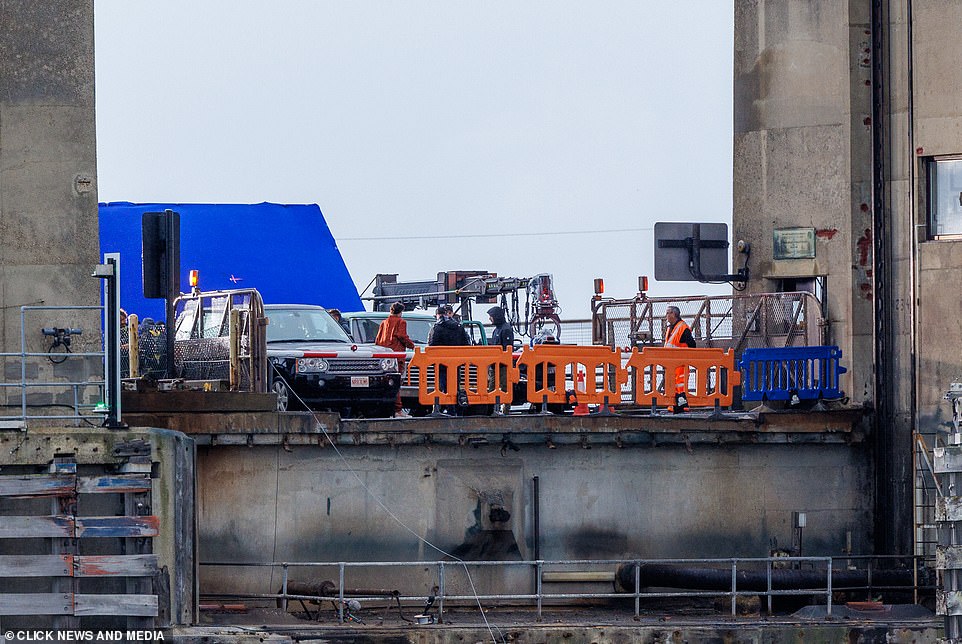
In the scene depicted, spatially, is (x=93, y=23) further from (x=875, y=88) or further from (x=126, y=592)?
(x=875, y=88)

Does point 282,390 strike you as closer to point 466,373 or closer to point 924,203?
point 466,373

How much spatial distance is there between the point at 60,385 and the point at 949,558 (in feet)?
34.0

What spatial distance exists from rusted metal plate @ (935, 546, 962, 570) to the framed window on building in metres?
5.29

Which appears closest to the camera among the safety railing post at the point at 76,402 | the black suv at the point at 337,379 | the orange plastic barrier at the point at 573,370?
the safety railing post at the point at 76,402

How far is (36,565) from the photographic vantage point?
684 inches

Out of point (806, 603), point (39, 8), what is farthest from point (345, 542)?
point (39, 8)

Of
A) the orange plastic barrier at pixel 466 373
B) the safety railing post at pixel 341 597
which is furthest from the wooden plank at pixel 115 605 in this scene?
the orange plastic barrier at pixel 466 373

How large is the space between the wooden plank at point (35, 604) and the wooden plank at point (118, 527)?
681mm

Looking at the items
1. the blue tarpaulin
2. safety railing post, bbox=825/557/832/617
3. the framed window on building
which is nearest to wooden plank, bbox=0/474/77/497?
safety railing post, bbox=825/557/832/617

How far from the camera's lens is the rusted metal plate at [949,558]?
19.5 meters

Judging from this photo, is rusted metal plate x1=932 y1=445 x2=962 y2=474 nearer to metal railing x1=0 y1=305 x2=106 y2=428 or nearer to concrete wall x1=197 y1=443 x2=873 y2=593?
concrete wall x1=197 y1=443 x2=873 y2=593

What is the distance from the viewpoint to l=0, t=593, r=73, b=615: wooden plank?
1733 centimetres

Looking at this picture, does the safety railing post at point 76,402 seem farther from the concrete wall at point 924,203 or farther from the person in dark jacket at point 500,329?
the person in dark jacket at point 500,329

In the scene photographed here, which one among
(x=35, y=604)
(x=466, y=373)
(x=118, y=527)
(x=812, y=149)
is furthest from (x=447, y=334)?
(x=35, y=604)
